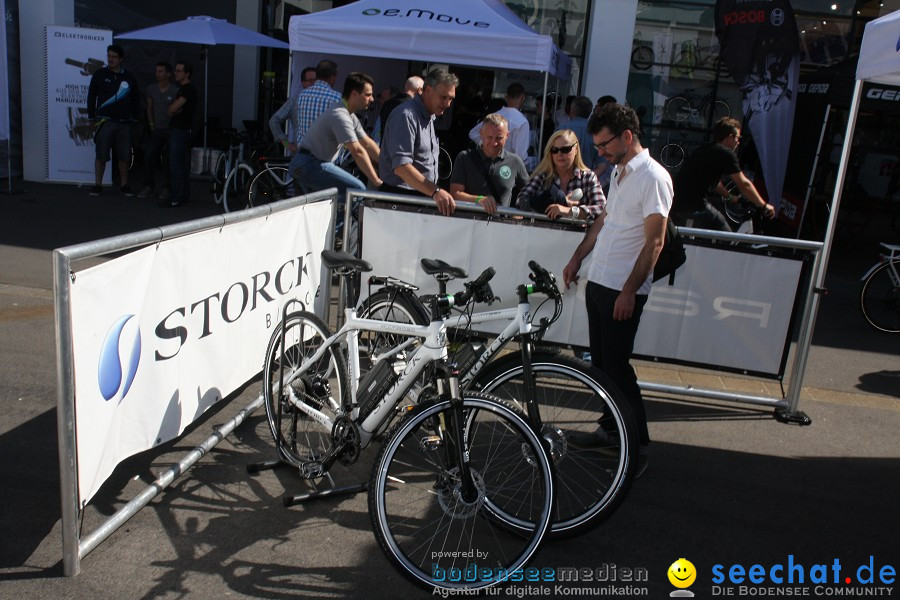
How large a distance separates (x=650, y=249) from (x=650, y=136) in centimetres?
1209

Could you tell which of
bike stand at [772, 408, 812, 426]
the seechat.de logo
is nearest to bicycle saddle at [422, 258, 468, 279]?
the seechat.de logo

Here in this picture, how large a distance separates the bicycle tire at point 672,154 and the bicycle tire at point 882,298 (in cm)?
748

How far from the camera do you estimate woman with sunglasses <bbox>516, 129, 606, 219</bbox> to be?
602 centimetres

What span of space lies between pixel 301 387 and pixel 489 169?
2637mm

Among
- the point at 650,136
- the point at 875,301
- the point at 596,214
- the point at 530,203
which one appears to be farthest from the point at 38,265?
the point at 650,136

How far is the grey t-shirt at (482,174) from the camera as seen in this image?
6.41 meters

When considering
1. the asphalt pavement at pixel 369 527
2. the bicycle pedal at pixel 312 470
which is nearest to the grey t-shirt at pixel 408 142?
the asphalt pavement at pixel 369 527

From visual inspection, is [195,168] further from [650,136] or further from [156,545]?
[156,545]

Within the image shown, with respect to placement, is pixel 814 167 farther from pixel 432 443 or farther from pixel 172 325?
pixel 172 325

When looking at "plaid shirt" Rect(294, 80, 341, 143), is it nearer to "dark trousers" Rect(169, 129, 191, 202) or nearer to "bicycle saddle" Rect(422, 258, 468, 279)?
"dark trousers" Rect(169, 129, 191, 202)

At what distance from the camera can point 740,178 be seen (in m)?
7.07

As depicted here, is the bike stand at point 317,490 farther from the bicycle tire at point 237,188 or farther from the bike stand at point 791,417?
the bicycle tire at point 237,188

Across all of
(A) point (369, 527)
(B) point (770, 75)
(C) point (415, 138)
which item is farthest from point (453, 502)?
(B) point (770, 75)

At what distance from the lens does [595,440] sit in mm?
4570
